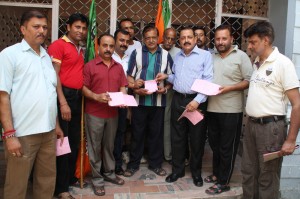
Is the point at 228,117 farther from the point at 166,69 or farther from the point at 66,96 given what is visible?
the point at 66,96

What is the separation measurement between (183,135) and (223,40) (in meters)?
1.21

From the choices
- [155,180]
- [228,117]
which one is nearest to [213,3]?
[228,117]

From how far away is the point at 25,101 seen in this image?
8.48 feet

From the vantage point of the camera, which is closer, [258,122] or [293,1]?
[258,122]

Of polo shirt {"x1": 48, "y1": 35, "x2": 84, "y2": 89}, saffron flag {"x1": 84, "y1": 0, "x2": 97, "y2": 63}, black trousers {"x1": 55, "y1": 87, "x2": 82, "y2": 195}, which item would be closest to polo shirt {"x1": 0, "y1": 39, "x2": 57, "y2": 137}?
polo shirt {"x1": 48, "y1": 35, "x2": 84, "y2": 89}

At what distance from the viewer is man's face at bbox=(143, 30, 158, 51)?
12.4 feet

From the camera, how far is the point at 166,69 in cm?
391

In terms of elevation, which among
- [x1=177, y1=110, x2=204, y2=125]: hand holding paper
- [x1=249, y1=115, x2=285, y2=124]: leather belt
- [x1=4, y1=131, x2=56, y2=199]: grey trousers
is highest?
[x1=249, y1=115, x2=285, y2=124]: leather belt

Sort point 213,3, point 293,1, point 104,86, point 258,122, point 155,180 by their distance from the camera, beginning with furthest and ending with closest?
A: point 213,3
point 155,180
point 293,1
point 104,86
point 258,122

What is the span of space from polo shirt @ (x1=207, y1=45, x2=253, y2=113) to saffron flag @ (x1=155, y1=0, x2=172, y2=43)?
984 millimetres

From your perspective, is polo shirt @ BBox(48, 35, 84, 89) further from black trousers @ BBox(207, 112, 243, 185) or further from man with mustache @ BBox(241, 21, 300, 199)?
man with mustache @ BBox(241, 21, 300, 199)

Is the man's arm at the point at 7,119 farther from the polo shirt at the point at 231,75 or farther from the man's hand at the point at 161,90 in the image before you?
the polo shirt at the point at 231,75

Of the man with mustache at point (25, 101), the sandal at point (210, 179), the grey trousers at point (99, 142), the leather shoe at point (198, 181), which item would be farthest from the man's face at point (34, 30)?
the sandal at point (210, 179)

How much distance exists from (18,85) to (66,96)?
71cm
